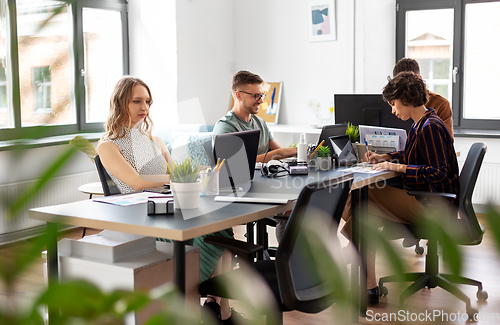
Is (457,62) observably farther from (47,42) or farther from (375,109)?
(47,42)

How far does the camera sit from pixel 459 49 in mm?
5008

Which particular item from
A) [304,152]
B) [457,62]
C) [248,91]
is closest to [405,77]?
[304,152]

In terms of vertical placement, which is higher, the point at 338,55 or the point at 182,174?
the point at 338,55

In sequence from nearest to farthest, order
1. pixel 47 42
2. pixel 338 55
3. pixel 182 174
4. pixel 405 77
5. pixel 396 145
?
pixel 47 42, pixel 182 174, pixel 405 77, pixel 396 145, pixel 338 55

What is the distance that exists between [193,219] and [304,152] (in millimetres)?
1354

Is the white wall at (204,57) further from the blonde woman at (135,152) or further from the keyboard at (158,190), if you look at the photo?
the keyboard at (158,190)

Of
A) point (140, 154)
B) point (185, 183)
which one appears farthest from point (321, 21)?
point (185, 183)

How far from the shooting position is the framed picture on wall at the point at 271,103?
5.80 m

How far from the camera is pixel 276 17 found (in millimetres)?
5793

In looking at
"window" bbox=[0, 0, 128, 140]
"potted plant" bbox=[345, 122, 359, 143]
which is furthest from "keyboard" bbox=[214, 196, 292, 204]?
"window" bbox=[0, 0, 128, 140]

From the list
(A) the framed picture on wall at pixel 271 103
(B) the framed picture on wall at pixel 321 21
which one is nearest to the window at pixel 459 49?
(B) the framed picture on wall at pixel 321 21

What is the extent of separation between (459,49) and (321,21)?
1430 millimetres

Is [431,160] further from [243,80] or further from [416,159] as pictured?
[243,80]

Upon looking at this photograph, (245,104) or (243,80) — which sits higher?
(243,80)
